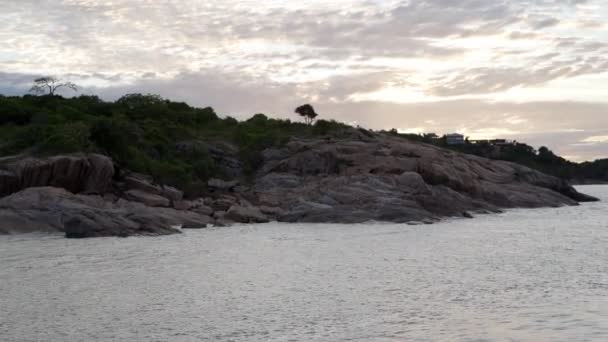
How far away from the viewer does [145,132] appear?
85938 mm

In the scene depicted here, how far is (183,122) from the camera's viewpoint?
341 feet

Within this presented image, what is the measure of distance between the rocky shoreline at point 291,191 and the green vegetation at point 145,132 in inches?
123

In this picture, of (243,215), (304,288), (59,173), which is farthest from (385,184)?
(304,288)

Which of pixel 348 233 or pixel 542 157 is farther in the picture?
pixel 542 157

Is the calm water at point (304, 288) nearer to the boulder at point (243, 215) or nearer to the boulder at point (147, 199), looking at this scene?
the boulder at point (243, 215)

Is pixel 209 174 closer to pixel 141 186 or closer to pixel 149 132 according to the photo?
pixel 149 132

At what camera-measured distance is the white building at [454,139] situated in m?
162

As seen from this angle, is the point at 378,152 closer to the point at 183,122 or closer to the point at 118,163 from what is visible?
the point at 118,163

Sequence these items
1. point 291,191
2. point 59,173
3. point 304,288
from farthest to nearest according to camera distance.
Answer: point 291,191 → point 59,173 → point 304,288

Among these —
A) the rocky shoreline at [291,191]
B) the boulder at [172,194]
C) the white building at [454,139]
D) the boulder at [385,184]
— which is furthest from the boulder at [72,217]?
the white building at [454,139]

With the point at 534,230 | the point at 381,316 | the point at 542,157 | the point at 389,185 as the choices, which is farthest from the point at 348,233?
the point at 542,157

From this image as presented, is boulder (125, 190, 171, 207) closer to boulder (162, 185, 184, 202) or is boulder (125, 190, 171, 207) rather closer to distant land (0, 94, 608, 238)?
distant land (0, 94, 608, 238)

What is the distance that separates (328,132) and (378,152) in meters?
17.4

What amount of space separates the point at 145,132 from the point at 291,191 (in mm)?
24102
